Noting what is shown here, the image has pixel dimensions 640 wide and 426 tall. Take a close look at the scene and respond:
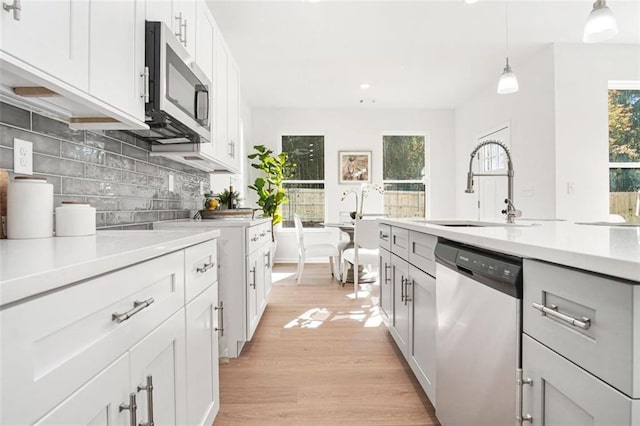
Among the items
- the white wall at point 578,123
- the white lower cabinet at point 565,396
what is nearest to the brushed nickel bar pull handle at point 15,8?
the white lower cabinet at point 565,396

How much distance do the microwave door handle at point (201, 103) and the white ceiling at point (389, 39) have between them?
5.01 ft

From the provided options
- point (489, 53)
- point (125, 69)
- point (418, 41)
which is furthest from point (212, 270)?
point (489, 53)

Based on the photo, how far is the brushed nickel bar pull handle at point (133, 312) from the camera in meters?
0.75

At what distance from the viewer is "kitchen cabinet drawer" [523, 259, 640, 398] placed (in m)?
0.58

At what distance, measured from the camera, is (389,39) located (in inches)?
149

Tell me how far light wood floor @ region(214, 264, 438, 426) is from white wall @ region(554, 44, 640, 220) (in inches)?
107

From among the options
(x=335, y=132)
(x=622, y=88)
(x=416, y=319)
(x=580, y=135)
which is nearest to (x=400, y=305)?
(x=416, y=319)

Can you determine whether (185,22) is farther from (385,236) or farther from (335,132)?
(335,132)

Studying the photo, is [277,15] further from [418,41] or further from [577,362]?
[577,362]

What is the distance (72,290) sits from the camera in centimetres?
62

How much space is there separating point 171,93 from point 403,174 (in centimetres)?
549

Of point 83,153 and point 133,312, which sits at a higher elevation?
point 83,153

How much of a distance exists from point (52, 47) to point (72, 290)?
2.33 ft

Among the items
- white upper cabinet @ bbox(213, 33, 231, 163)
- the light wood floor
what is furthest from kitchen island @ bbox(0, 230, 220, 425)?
white upper cabinet @ bbox(213, 33, 231, 163)
